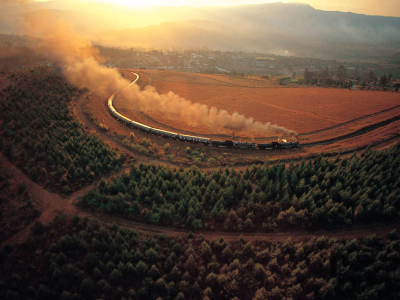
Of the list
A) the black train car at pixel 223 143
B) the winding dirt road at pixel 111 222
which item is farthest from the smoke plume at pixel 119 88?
the winding dirt road at pixel 111 222

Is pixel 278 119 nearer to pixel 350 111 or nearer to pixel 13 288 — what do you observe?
pixel 350 111

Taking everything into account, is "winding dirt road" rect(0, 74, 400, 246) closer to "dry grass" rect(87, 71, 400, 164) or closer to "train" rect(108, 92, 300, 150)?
"dry grass" rect(87, 71, 400, 164)

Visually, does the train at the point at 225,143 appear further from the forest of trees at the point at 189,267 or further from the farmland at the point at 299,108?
the forest of trees at the point at 189,267

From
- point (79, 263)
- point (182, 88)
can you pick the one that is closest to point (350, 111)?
point (182, 88)

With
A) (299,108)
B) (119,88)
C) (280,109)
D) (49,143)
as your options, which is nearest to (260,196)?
(49,143)

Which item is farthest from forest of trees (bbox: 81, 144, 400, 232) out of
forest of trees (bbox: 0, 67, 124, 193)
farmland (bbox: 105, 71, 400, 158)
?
farmland (bbox: 105, 71, 400, 158)
